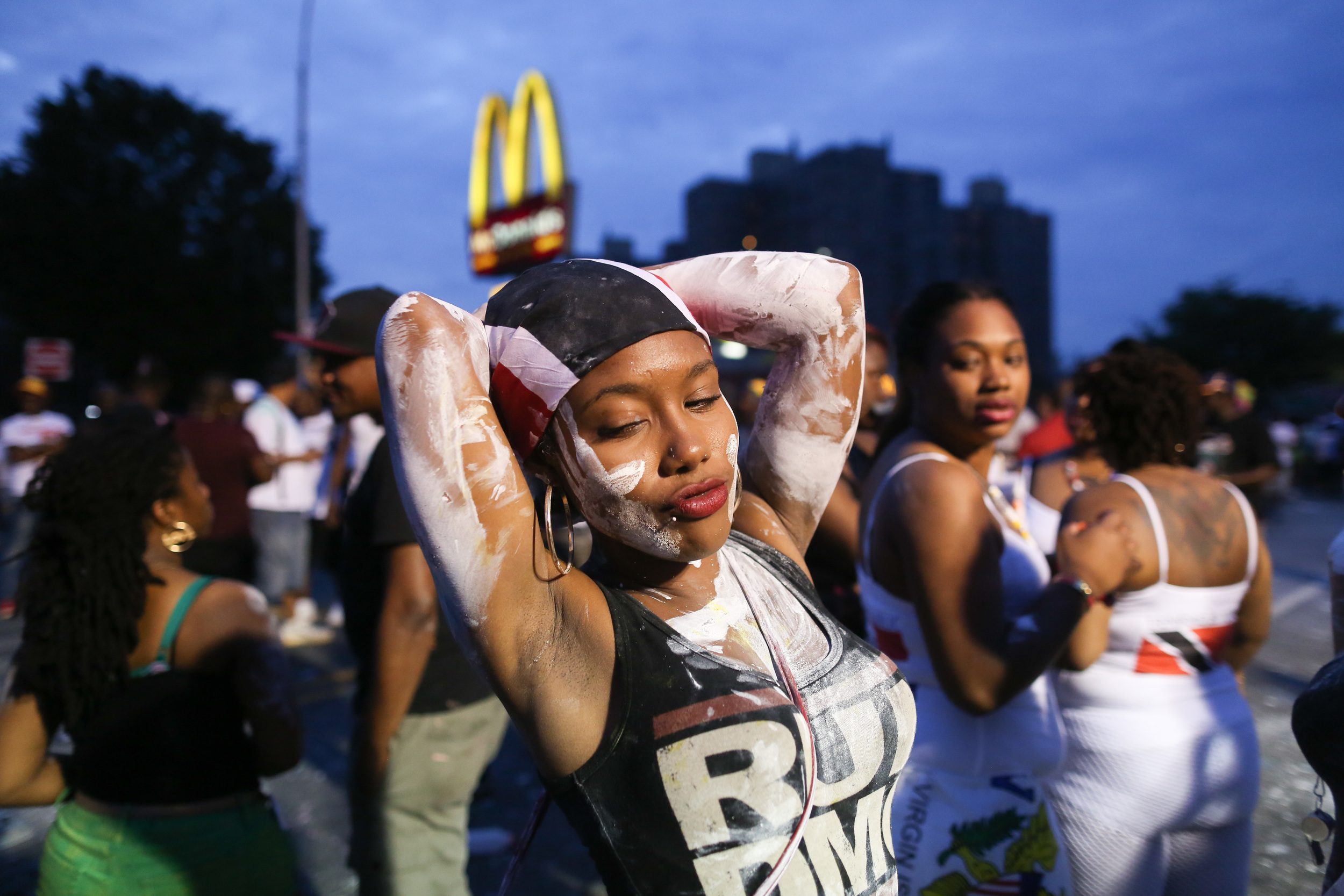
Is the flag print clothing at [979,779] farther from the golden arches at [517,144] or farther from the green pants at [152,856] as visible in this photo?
the golden arches at [517,144]

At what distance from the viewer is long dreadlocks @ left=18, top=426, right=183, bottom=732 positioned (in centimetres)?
192

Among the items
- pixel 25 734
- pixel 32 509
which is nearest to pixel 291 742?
pixel 25 734

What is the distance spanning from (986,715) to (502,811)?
2.91m

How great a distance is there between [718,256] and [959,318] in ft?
3.56

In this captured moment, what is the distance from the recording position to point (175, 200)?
1184 inches

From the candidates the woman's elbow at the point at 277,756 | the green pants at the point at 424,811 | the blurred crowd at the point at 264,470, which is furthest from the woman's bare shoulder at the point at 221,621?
the blurred crowd at the point at 264,470

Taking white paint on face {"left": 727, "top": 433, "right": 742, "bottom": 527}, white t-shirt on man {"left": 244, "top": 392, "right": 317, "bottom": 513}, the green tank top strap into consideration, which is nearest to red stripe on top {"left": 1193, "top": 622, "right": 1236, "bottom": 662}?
white paint on face {"left": 727, "top": 433, "right": 742, "bottom": 527}

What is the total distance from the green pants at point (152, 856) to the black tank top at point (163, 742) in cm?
6

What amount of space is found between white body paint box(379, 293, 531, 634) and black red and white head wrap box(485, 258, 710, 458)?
3.8 inches

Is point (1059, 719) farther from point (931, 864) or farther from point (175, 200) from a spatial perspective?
point (175, 200)

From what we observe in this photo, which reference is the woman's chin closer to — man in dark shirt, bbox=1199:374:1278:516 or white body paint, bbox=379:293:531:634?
white body paint, bbox=379:293:531:634

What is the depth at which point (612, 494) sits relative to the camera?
116 cm

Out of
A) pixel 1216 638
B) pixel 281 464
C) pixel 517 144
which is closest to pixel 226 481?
pixel 281 464

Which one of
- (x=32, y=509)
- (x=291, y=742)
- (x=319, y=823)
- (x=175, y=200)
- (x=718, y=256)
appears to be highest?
(x=175, y=200)
